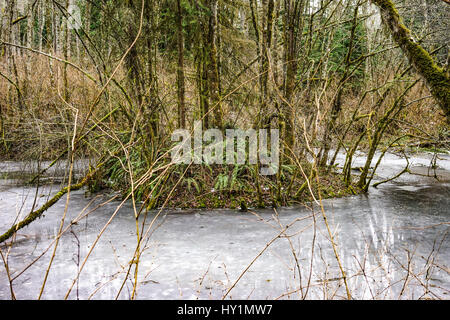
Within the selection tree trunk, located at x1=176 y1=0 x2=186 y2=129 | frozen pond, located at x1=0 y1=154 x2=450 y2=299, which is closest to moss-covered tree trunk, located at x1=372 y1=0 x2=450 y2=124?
frozen pond, located at x1=0 y1=154 x2=450 y2=299

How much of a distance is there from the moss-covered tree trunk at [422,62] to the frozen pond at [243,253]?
803mm

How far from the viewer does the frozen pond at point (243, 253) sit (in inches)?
125

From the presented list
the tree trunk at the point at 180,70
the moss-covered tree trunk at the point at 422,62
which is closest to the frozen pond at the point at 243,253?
the moss-covered tree trunk at the point at 422,62

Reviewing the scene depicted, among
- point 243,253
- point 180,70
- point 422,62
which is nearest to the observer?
point 422,62

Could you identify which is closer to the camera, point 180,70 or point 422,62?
point 422,62

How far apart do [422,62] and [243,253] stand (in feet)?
8.67

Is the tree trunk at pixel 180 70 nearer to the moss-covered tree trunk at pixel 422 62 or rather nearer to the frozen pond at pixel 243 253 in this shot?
the frozen pond at pixel 243 253

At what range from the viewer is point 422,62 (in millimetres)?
2506

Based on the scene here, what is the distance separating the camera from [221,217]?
580cm

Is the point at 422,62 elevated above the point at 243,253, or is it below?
above

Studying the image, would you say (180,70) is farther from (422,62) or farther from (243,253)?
(422,62)

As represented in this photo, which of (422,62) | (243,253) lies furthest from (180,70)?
(422,62)
